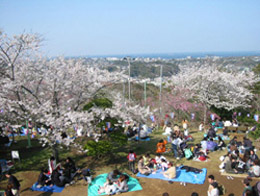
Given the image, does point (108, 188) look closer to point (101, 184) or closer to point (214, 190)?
point (101, 184)

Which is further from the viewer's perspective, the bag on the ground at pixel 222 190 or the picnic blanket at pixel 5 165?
the picnic blanket at pixel 5 165

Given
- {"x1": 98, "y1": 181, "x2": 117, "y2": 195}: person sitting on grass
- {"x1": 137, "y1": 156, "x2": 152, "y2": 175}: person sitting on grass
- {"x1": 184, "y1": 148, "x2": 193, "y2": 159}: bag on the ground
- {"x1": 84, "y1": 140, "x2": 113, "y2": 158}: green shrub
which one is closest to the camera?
{"x1": 98, "y1": 181, "x2": 117, "y2": 195}: person sitting on grass

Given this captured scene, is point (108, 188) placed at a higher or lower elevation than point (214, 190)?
lower

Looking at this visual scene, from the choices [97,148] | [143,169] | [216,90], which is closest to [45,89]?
[97,148]

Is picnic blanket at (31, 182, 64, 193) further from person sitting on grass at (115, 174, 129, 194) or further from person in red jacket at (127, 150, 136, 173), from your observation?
person in red jacket at (127, 150, 136, 173)

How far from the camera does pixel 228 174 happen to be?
832 centimetres

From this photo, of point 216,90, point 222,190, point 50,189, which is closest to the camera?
point 222,190

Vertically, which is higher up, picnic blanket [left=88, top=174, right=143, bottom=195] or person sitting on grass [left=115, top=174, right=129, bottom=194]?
person sitting on grass [left=115, top=174, right=129, bottom=194]

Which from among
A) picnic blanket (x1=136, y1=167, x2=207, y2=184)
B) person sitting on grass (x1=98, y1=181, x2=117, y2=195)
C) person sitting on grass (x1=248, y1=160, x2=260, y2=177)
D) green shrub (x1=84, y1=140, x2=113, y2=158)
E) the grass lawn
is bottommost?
the grass lawn

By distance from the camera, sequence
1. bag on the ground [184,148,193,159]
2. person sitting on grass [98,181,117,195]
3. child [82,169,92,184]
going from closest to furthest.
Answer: person sitting on grass [98,181,117,195]
child [82,169,92,184]
bag on the ground [184,148,193,159]

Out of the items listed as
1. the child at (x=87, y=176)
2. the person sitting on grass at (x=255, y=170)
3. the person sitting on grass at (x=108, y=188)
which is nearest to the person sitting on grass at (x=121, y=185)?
the person sitting on grass at (x=108, y=188)

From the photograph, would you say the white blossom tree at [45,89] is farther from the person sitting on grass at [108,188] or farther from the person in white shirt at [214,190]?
the person in white shirt at [214,190]

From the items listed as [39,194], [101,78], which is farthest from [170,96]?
[39,194]

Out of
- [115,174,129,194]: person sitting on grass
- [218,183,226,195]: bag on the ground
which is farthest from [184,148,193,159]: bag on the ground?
[115,174,129,194]: person sitting on grass
